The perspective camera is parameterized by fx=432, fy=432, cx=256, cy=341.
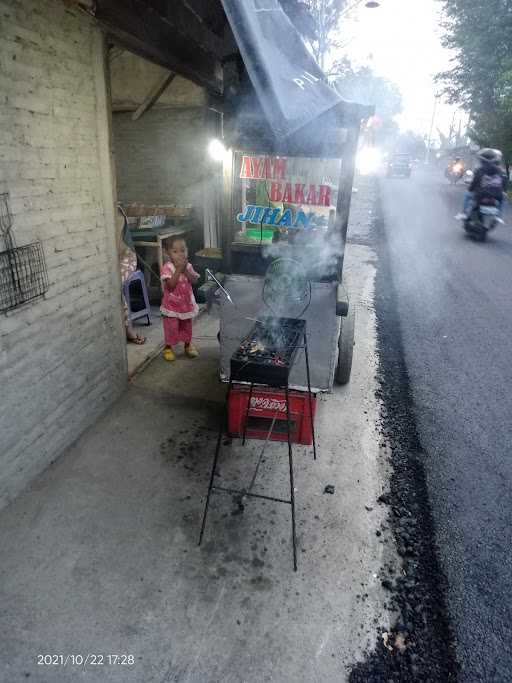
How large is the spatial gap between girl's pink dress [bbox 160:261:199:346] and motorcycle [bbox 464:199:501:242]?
31.8 feet

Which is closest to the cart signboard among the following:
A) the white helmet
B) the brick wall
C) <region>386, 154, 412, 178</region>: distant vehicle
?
the brick wall

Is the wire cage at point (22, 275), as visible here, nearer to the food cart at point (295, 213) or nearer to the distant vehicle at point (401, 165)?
the food cart at point (295, 213)

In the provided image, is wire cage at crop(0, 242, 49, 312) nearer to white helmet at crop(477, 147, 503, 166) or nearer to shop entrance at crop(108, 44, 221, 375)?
shop entrance at crop(108, 44, 221, 375)

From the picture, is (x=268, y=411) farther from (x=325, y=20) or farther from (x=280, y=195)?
(x=325, y=20)

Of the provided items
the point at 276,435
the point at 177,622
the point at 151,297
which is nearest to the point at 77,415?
the point at 276,435

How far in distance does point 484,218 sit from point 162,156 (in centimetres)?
878

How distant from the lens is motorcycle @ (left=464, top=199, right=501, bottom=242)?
1173 centimetres

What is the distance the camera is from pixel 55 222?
11.3 ft

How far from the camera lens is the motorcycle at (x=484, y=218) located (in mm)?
11727

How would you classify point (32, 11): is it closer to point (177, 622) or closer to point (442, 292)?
point (177, 622)

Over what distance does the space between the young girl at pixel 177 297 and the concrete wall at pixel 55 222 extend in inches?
36.2

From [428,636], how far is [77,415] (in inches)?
126

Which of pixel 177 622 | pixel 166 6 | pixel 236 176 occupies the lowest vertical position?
pixel 177 622

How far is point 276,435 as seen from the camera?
13.4 feet
